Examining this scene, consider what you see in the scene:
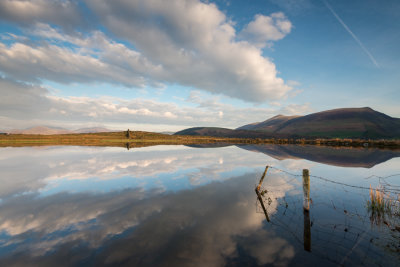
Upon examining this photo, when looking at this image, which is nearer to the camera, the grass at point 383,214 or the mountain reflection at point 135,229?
the mountain reflection at point 135,229

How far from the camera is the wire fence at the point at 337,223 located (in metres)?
7.65

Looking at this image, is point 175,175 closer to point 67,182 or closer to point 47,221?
point 67,182

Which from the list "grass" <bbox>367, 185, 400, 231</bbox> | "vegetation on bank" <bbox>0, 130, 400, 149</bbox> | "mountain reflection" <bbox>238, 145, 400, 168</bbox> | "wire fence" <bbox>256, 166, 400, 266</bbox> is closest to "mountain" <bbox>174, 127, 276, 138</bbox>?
"vegetation on bank" <bbox>0, 130, 400, 149</bbox>

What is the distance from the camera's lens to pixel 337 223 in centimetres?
1042

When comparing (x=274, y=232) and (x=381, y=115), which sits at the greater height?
(x=381, y=115)

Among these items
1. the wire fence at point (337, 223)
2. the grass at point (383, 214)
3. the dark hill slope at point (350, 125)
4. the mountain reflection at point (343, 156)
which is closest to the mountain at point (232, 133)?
the dark hill slope at point (350, 125)

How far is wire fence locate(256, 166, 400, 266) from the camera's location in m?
7.65

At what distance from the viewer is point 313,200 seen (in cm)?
1448

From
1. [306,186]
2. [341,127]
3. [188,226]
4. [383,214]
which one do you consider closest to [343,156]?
[383,214]

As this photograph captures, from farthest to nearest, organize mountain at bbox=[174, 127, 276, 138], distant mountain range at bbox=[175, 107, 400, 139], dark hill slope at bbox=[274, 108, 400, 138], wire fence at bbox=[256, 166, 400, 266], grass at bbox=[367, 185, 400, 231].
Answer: mountain at bbox=[174, 127, 276, 138], distant mountain range at bbox=[175, 107, 400, 139], dark hill slope at bbox=[274, 108, 400, 138], grass at bbox=[367, 185, 400, 231], wire fence at bbox=[256, 166, 400, 266]

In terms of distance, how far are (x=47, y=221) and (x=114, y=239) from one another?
487 centimetres

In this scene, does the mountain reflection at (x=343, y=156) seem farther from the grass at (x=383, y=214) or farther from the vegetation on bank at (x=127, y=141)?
the vegetation on bank at (x=127, y=141)

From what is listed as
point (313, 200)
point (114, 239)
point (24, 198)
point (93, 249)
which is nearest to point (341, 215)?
point (313, 200)

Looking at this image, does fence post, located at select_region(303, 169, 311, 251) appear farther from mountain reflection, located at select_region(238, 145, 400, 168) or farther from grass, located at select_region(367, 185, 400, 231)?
mountain reflection, located at select_region(238, 145, 400, 168)
